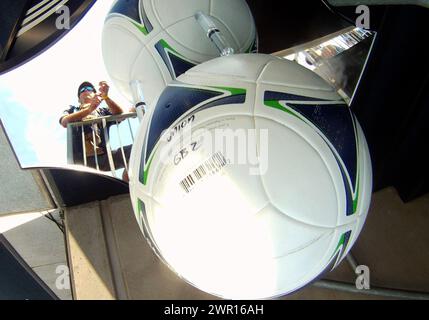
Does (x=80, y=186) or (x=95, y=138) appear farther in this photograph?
(x=80, y=186)

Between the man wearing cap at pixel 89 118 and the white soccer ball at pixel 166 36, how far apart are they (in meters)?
0.27

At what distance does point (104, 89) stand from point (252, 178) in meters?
0.76

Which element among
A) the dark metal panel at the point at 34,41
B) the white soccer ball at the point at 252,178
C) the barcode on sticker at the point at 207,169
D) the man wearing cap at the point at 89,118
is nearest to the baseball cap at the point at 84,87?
the man wearing cap at the point at 89,118

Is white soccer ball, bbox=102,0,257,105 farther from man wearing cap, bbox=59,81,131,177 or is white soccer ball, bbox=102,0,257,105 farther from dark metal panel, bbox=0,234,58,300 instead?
dark metal panel, bbox=0,234,58,300

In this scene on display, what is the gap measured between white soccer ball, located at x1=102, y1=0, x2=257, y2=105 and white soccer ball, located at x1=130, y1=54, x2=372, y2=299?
0.22 meters

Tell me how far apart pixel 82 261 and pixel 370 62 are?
1271 millimetres

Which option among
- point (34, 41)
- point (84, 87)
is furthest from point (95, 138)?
point (34, 41)

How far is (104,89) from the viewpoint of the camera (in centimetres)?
134

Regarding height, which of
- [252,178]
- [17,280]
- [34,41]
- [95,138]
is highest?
[34,41]

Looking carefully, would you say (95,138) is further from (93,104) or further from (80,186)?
(80,186)

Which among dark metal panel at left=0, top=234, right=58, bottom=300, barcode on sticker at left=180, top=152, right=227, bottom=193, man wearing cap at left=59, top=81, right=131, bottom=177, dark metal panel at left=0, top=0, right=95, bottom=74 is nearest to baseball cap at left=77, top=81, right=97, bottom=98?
man wearing cap at left=59, top=81, right=131, bottom=177

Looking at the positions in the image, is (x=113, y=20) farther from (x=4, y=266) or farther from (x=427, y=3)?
(x=4, y=266)

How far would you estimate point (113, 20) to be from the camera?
45.4 inches
